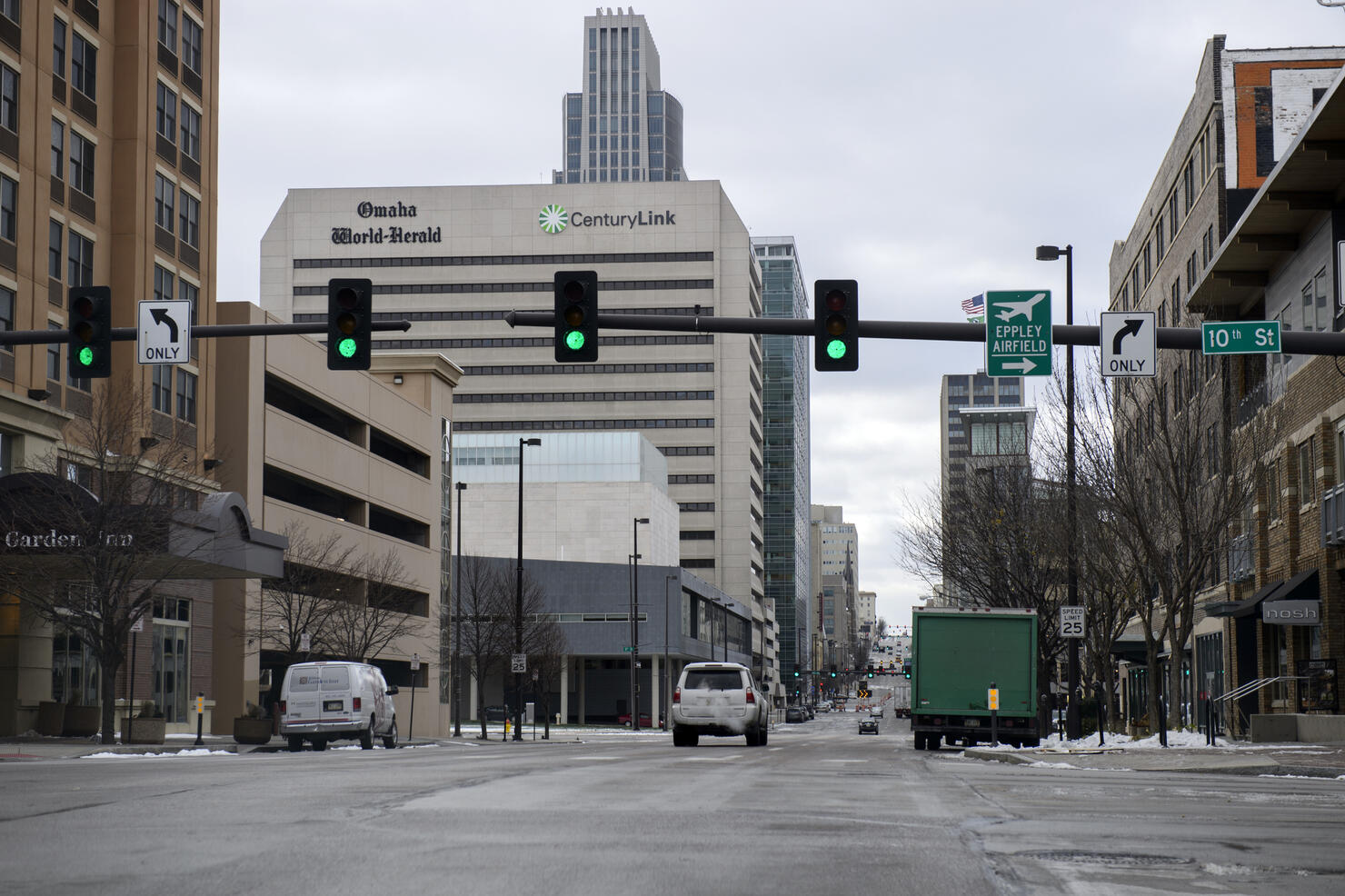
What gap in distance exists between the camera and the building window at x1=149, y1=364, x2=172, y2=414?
4862cm

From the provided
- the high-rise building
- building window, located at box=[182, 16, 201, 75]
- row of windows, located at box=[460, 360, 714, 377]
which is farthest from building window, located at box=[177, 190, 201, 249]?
the high-rise building

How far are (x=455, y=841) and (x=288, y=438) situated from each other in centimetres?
5117

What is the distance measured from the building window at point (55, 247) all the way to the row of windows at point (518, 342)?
98096mm

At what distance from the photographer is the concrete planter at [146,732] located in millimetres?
37250

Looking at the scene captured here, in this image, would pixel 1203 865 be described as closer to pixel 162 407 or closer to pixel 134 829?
pixel 134 829

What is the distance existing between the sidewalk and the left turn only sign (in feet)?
46.6

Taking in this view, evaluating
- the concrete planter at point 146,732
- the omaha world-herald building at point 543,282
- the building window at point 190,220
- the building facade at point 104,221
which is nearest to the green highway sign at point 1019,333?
the concrete planter at point 146,732

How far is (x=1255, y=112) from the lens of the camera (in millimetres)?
49688

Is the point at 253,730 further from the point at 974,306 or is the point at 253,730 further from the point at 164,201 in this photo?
the point at 974,306

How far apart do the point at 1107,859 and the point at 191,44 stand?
162 feet

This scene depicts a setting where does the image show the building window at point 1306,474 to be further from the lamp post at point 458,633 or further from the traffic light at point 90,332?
the lamp post at point 458,633

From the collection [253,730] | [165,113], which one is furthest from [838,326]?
[165,113]

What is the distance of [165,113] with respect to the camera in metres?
50.5

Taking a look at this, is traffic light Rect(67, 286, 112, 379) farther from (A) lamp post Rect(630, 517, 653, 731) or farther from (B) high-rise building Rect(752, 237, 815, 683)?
(B) high-rise building Rect(752, 237, 815, 683)
